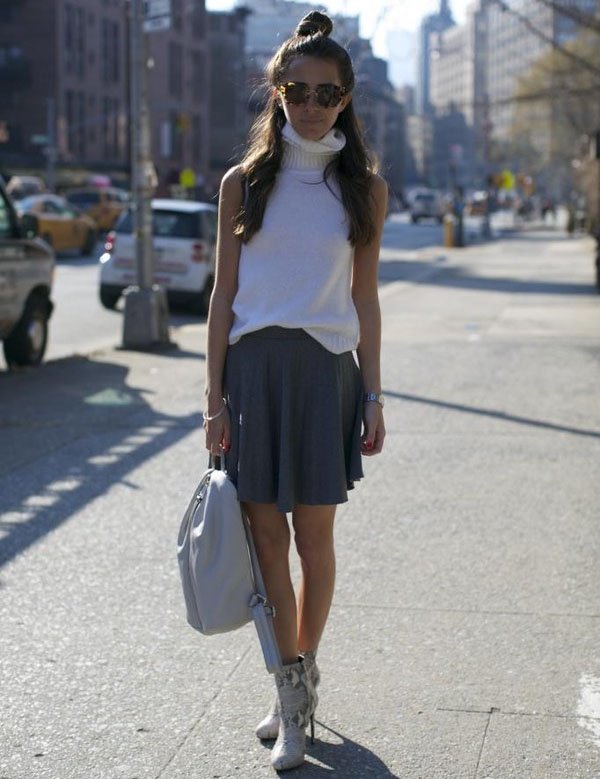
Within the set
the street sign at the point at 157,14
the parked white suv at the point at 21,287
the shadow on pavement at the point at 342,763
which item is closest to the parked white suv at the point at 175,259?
the street sign at the point at 157,14

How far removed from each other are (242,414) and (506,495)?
392cm

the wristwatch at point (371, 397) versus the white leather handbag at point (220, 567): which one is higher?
the wristwatch at point (371, 397)

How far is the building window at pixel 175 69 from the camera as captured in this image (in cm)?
8175

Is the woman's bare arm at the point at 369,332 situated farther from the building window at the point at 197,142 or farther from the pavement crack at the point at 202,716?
the building window at the point at 197,142

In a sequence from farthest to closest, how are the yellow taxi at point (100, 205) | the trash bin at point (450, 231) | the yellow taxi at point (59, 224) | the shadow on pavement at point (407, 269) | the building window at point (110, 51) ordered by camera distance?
the building window at point (110, 51) → the trash bin at point (450, 231) → the yellow taxi at point (100, 205) → the yellow taxi at point (59, 224) → the shadow on pavement at point (407, 269)

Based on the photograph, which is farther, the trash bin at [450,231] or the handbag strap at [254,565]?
the trash bin at [450,231]

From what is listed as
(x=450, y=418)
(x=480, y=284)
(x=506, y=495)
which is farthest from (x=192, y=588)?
(x=480, y=284)

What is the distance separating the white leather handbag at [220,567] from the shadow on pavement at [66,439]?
97.6 inches

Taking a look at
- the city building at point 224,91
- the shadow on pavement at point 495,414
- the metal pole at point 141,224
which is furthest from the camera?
the city building at point 224,91

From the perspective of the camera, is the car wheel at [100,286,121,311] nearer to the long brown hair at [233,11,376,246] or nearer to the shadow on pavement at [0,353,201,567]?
the shadow on pavement at [0,353,201,567]

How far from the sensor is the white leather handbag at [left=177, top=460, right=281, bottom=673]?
3.87m

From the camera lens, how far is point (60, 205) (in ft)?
123

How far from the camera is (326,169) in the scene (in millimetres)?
3930

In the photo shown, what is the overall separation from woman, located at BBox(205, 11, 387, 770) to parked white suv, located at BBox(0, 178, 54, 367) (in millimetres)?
9069
